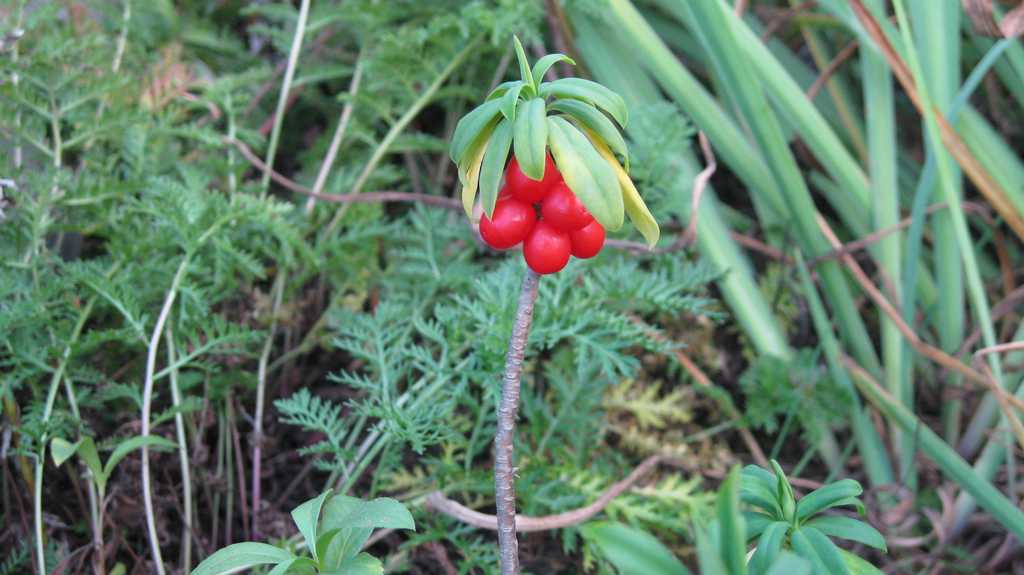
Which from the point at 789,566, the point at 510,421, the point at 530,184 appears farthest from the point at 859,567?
the point at 530,184

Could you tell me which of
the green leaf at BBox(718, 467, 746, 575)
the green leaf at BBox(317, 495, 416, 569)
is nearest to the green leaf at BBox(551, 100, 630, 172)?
the green leaf at BBox(718, 467, 746, 575)

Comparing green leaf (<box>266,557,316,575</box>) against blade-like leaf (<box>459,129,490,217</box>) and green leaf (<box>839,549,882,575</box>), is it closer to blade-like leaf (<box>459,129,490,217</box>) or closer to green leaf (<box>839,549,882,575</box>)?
blade-like leaf (<box>459,129,490,217</box>)

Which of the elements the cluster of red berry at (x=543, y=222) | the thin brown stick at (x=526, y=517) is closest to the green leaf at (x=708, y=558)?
the cluster of red berry at (x=543, y=222)

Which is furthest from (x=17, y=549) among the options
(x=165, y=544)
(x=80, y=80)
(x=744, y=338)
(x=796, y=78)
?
(x=796, y=78)

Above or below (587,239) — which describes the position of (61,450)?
below

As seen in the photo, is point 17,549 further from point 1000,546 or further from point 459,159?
point 1000,546

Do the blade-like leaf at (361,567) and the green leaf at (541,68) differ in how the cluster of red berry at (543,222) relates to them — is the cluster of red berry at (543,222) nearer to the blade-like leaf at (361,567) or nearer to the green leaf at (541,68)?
the green leaf at (541,68)

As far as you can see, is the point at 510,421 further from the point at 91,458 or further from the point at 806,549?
the point at 91,458
